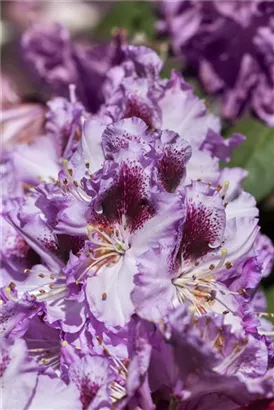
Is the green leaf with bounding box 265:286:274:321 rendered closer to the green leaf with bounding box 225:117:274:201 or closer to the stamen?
the green leaf with bounding box 225:117:274:201

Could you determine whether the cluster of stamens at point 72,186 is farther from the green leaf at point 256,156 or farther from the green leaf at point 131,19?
the green leaf at point 131,19

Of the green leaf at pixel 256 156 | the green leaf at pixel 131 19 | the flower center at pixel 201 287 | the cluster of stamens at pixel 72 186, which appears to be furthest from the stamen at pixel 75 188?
the green leaf at pixel 131 19

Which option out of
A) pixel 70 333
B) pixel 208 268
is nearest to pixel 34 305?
pixel 70 333

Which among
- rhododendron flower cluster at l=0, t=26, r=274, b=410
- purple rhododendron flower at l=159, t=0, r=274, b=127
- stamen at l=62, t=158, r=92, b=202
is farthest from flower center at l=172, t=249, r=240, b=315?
purple rhododendron flower at l=159, t=0, r=274, b=127

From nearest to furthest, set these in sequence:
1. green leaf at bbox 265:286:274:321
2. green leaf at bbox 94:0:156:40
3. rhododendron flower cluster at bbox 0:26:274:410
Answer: rhododendron flower cluster at bbox 0:26:274:410 < green leaf at bbox 265:286:274:321 < green leaf at bbox 94:0:156:40

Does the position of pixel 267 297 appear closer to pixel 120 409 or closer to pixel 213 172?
pixel 213 172

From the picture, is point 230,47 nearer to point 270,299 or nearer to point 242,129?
point 242,129
